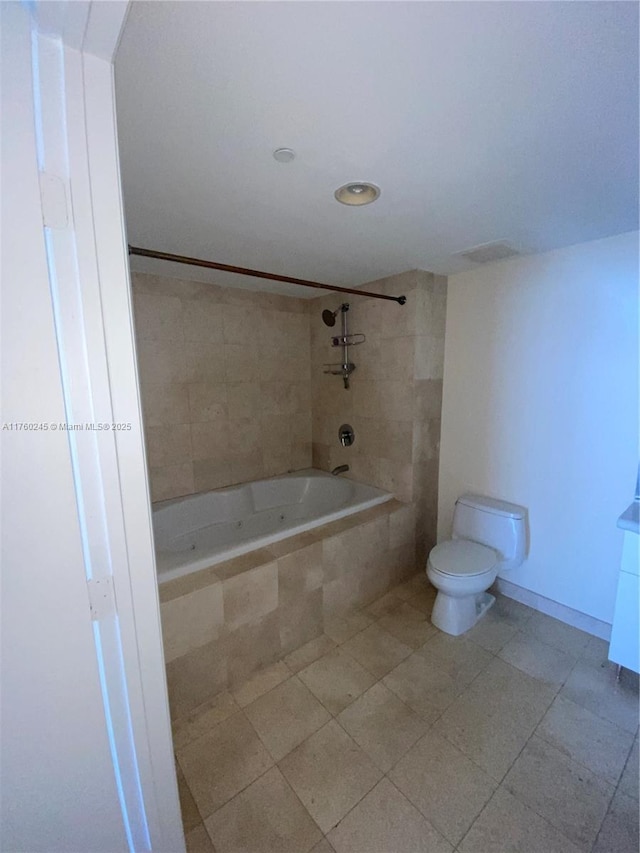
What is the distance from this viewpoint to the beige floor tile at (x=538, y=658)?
5.50 ft

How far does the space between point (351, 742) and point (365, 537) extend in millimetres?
960

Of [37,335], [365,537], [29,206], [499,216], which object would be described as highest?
[499,216]

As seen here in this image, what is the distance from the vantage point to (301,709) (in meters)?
1.53

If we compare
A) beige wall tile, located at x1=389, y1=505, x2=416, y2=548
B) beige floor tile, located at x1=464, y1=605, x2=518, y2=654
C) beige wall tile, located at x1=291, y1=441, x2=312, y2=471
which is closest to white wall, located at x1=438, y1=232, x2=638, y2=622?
beige floor tile, located at x1=464, y1=605, x2=518, y2=654

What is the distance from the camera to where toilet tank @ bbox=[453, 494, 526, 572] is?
Answer: 6.82ft

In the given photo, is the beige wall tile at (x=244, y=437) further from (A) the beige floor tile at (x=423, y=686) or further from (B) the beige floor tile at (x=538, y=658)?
(B) the beige floor tile at (x=538, y=658)

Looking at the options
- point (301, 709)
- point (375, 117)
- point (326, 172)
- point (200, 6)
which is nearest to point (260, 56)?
point (200, 6)

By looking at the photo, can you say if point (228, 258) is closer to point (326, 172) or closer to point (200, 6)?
point (326, 172)

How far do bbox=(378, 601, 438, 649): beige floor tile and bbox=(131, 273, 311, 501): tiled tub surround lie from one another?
1.49 meters

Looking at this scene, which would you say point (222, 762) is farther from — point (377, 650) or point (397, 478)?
point (397, 478)

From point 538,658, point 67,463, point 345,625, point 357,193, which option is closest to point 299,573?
point 345,625

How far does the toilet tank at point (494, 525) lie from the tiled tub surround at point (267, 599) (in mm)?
402

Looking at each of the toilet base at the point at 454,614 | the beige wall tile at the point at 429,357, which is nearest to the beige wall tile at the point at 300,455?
the beige wall tile at the point at 429,357

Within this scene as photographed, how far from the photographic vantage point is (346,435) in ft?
9.21
